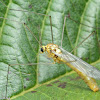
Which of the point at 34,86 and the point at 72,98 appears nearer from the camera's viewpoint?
the point at 72,98

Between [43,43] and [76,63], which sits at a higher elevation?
[43,43]

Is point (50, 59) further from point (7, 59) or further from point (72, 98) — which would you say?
point (72, 98)

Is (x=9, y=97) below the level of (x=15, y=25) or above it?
below

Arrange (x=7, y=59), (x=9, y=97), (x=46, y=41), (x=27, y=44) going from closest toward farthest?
(x=9, y=97)
(x=7, y=59)
(x=27, y=44)
(x=46, y=41)

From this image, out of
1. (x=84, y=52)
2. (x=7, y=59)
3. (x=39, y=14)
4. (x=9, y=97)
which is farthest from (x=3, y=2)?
(x=84, y=52)

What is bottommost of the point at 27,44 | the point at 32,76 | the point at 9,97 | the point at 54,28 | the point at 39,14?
the point at 9,97

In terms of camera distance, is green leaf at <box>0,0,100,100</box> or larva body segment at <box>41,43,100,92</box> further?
larva body segment at <box>41,43,100,92</box>

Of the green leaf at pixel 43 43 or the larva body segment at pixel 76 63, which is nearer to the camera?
the green leaf at pixel 43 43

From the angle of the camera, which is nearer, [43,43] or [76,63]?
[76,63]
